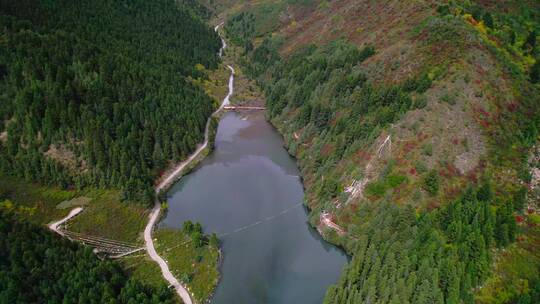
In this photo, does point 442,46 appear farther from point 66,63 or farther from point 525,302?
point 66,63

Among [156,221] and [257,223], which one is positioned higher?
[156,221]

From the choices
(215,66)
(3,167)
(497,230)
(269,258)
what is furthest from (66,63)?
(497,230)

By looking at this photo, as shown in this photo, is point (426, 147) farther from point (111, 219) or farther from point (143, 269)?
point (111, 219)

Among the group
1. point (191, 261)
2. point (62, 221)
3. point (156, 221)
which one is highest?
point (62, 221)

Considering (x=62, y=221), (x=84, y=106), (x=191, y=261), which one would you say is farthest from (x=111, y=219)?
(x=84, y=106)

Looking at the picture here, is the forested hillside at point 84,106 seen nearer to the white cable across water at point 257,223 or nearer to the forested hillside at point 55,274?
the white cable across water at point 257,223

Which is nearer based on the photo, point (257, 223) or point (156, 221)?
point (257, 223)

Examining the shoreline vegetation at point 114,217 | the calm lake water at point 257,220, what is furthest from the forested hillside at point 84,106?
the calm lake water at point 257,220
